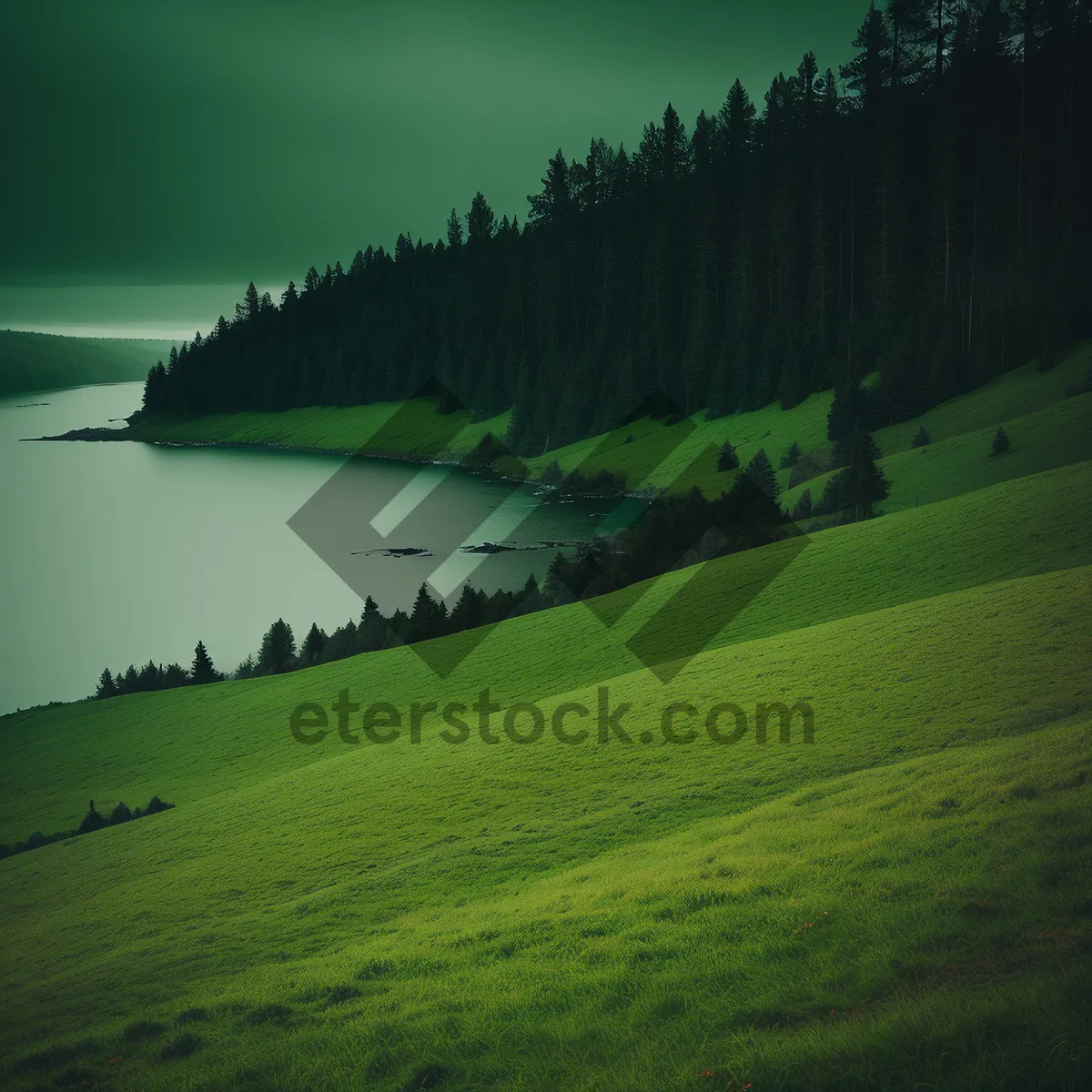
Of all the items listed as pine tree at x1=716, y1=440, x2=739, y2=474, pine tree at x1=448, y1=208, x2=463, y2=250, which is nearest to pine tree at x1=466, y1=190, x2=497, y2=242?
pine tree at x1=448, y1=208, x2=463, y2=250

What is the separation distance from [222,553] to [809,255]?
86115 mm

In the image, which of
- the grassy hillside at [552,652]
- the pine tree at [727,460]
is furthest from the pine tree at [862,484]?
the pine tree at [727,460]

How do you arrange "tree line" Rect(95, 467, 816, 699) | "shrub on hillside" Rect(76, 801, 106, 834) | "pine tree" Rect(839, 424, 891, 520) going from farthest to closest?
1. "pine tree" Rect(839, 424, 891, 520)
2. "tree line" Rect(95, 467, 816, 699)
3. "shrub on hillside" Rect(76, 801, 106, 834)

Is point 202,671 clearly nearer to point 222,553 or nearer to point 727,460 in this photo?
point 222,553

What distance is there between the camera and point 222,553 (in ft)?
281

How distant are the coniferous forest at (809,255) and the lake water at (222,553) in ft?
87.1

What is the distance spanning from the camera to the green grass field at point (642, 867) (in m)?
8.14

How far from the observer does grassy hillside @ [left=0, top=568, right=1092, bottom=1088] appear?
7.93 metres

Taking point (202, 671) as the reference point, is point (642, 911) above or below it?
below

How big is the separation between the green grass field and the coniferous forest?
46.9 m

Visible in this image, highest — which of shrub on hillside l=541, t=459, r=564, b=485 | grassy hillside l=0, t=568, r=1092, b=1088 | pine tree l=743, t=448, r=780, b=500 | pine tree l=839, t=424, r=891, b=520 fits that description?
shrub on hillside l=541, t=459, r=564, b=485

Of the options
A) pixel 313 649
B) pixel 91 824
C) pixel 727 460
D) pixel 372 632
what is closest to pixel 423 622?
pixel 372 632

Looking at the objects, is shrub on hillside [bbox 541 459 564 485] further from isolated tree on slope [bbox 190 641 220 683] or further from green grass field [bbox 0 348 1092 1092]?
green grass field [bbox 0 348 1092 1092]

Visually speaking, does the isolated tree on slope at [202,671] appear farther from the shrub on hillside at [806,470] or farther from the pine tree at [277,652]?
the shrub on hillside at [806,470]
